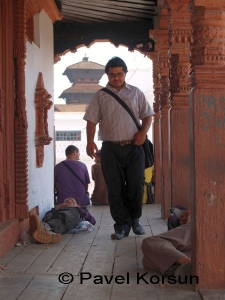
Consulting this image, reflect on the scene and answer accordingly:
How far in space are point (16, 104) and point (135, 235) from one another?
6.32ft

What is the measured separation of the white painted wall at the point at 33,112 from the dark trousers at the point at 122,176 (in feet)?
3.60

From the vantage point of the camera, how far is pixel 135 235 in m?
6.39

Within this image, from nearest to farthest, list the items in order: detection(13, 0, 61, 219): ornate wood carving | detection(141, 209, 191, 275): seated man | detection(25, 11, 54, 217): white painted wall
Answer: detection(141, 209, 191, 275): seated man, detection(13, 0, 61, 219): ornate wood carving, detection(25, 11, 54, 217): white painted wall

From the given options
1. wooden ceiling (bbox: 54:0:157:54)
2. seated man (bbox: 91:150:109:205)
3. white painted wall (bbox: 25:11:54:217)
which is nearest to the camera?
white painted wall (bbox: 25:11:54:217)

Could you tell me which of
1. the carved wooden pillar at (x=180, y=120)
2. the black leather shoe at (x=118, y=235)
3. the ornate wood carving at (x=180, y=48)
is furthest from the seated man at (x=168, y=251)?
the ornate wood carving at (x=180, y=48)

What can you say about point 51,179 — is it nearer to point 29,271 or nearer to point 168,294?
point 29,271

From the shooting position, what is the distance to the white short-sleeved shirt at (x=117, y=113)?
622 cm

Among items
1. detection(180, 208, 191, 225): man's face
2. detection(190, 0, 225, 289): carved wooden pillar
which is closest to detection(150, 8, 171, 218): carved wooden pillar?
detection(180, 208, 191, 225): man's face

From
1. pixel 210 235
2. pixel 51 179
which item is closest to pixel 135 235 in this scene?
pixel 210 235

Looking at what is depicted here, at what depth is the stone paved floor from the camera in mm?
3856

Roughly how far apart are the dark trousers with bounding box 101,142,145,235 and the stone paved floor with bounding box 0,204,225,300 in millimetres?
264

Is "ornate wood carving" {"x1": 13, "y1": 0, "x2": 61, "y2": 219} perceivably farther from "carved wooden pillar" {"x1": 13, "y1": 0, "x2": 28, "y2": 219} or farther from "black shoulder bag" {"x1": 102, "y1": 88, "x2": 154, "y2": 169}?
A: "black shoulder bag" {"x1": 102, "y1": 88, "x2": 154, "y2": 169}

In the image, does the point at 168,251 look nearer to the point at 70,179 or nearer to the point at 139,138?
the point at 139,138

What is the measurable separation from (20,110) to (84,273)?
245 cm
